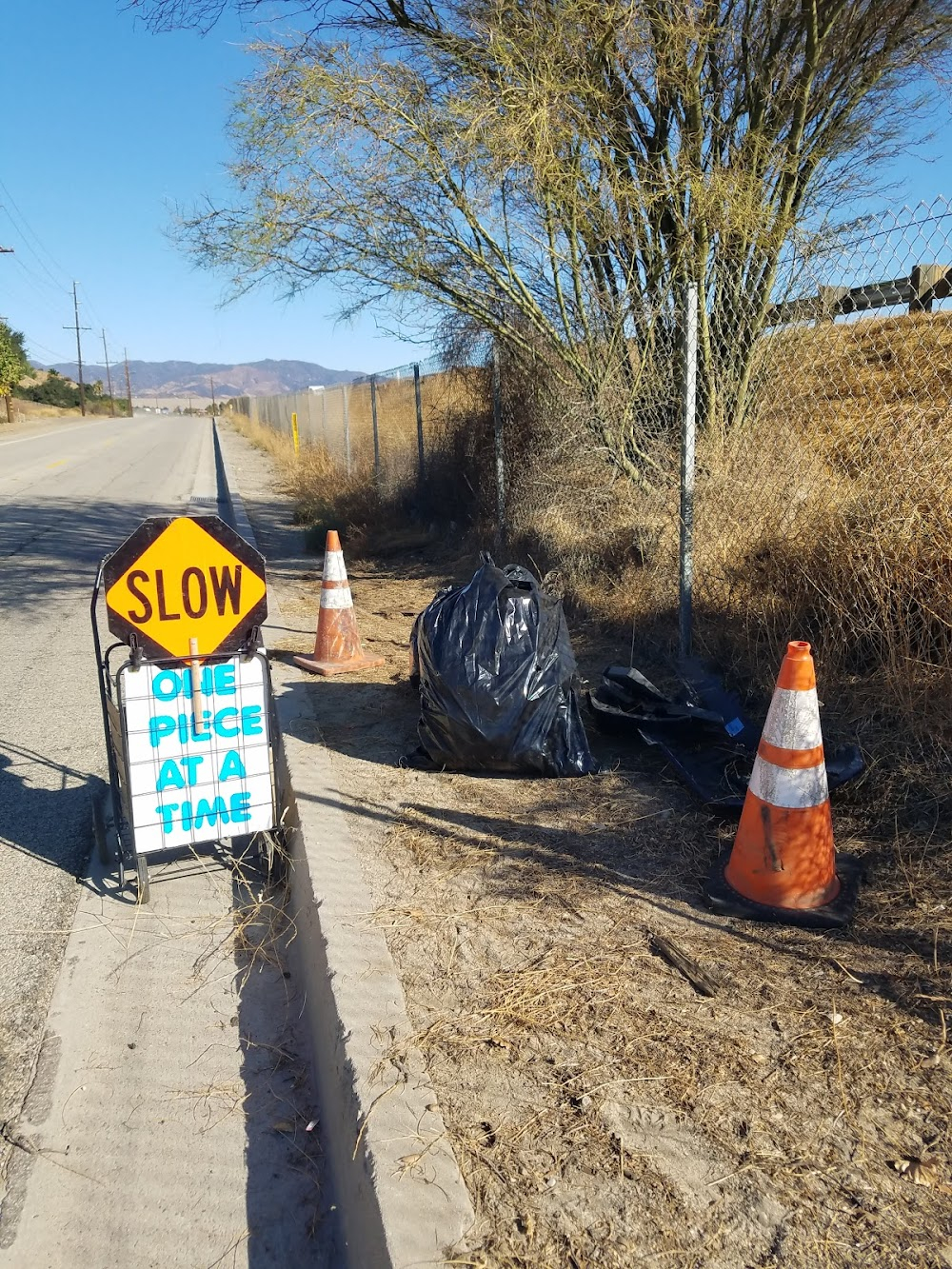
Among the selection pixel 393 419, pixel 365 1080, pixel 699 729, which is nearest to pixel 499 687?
pixel 699 729

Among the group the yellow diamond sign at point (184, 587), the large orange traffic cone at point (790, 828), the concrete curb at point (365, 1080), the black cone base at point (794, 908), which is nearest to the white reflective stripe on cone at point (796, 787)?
the large orange traffic cone at point (790, 828)

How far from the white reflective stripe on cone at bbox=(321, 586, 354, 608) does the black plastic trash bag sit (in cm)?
184

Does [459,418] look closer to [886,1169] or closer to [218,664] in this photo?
[218,664]

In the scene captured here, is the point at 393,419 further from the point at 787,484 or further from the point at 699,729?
the point at 699,729

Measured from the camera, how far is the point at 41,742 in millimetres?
4906

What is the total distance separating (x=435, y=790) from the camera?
4.01 metres

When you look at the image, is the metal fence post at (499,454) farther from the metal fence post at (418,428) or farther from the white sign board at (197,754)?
the white sign board at (197,754)

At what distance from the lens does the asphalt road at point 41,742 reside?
2945 mm

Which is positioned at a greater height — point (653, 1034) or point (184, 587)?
point (184, 587)

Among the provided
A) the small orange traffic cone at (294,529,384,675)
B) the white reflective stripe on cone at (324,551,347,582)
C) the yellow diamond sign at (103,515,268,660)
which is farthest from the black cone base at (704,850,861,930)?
the white reflective stripe on cone at (324,551,347,582)

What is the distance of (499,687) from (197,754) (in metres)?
1.26

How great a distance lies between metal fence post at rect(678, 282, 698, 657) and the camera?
4797 mm

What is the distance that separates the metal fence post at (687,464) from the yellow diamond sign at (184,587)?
2.48 m

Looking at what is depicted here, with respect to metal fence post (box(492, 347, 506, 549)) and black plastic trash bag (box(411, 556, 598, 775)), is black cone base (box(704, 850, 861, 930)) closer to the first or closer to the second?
black plastic trash bag (box(411, 556, 598, 775))
